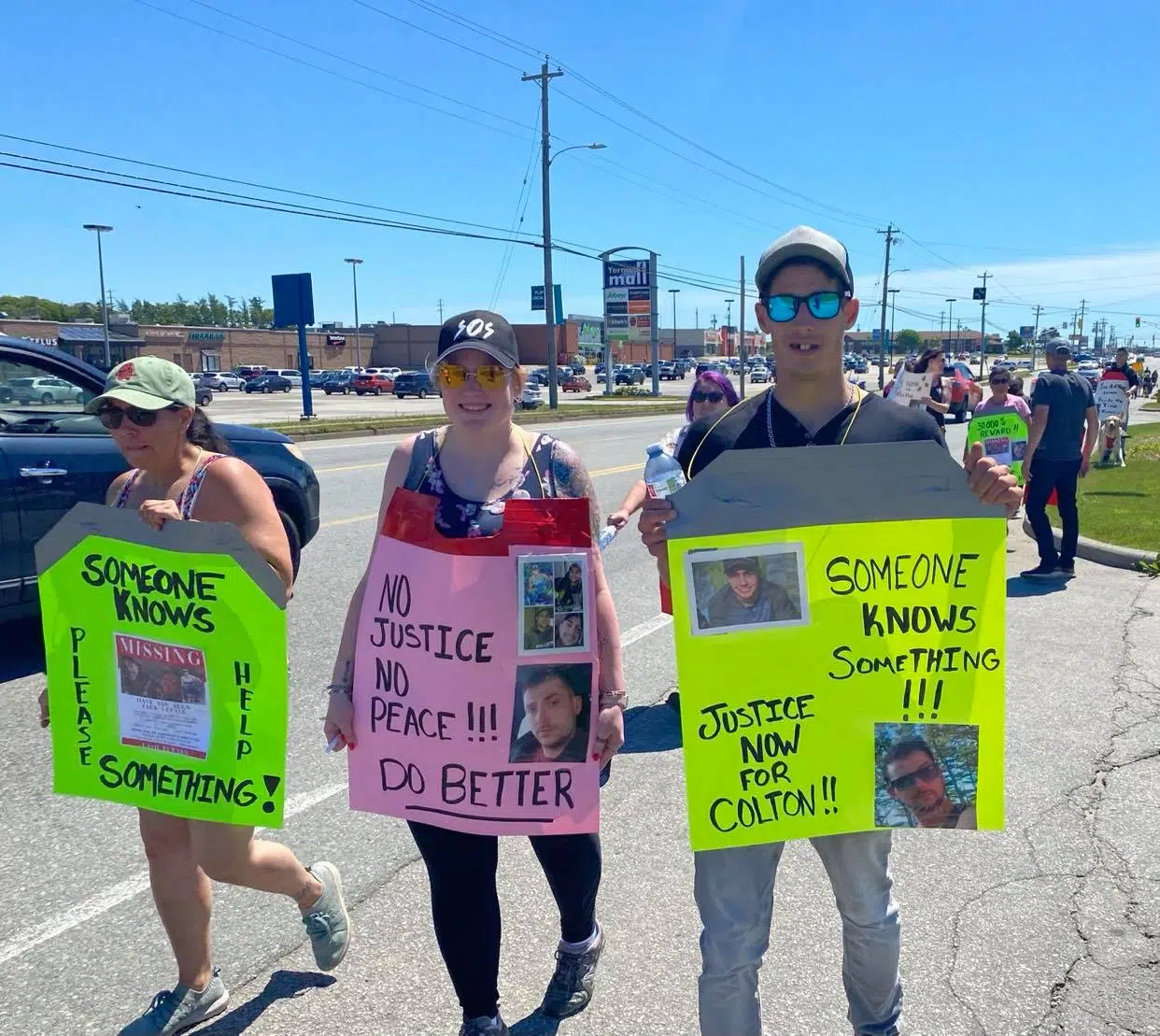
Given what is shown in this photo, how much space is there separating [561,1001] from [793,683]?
3.95 feet

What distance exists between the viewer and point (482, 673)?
236 cm

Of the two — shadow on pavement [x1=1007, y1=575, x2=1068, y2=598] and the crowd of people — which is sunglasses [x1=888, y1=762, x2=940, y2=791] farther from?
shadow on pavement [x1=1007, y1=575, x2=1068, y2=598]

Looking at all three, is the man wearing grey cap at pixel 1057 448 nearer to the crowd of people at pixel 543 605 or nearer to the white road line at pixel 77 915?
the crowd of people at pixel 543 605

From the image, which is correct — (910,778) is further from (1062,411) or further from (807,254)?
(1062,411)

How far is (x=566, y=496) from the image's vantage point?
2502mm

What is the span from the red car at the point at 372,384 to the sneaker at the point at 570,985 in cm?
5828

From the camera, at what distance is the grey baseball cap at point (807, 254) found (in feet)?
7.48

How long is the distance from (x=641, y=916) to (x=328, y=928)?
100cm

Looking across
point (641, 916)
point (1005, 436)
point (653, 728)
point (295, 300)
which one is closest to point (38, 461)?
point (653, 728)

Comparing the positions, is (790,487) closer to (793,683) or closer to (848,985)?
(793,683)

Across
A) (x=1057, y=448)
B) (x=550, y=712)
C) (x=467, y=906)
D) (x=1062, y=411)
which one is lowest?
(x=467, y=906)

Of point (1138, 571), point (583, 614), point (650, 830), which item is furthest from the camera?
point (1138, 571)

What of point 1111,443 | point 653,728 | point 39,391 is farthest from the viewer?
point 1111,443

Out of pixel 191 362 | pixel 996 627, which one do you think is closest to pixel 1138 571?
pixel 996 627
